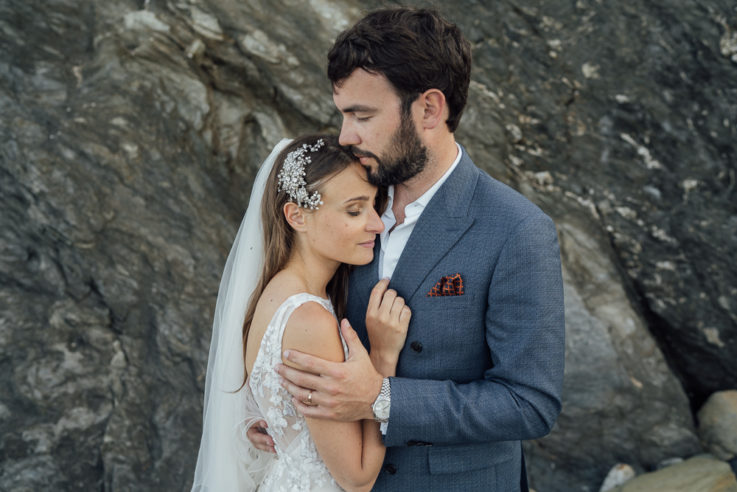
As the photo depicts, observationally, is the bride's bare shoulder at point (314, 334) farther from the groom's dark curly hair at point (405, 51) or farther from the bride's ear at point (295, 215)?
the groom's dark curly hair at point (405, 51)

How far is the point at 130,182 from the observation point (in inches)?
192

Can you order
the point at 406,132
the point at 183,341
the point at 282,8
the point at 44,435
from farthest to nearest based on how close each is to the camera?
the point at 282,8 < the point at 183,341 < the point at 44,435 < the point at 406,132

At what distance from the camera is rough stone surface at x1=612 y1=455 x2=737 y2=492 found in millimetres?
4738

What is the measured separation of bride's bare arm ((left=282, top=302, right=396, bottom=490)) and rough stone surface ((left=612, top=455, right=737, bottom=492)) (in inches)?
129

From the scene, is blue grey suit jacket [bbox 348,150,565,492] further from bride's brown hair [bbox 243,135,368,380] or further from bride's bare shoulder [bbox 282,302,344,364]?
bride's bare shoulder [bbox 282,302,344,364]

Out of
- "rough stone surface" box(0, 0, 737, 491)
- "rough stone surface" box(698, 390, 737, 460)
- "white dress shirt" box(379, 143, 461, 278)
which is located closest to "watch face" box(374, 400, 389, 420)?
"white dress shirt" box(379, 143, 461, 278)

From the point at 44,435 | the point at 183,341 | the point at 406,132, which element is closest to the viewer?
the point at 406,132

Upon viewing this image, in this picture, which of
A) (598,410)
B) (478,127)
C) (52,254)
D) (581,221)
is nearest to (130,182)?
(52,254)

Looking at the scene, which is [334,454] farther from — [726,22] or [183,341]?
[726,22]

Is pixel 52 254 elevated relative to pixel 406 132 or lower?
lower

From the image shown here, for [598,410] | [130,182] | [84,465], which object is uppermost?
[130,182]

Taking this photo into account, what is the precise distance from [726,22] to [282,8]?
341 cm

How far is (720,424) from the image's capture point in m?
5.25

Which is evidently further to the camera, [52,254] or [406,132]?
[52,254]
